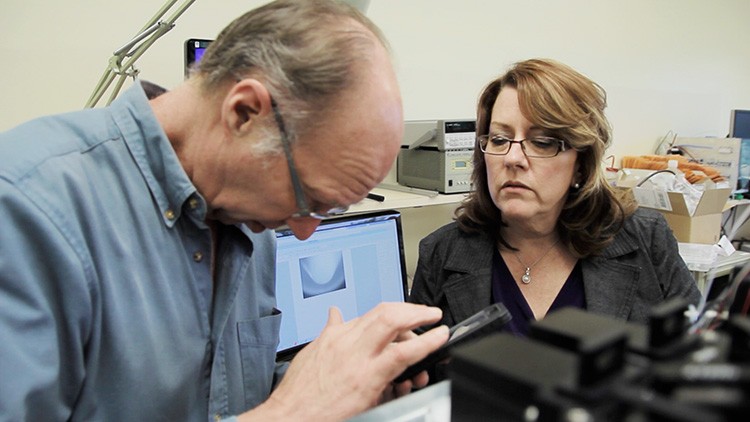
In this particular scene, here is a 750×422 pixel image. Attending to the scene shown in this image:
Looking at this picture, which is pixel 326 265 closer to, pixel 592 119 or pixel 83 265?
pixel 592 119

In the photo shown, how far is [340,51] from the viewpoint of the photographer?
26.6 inches

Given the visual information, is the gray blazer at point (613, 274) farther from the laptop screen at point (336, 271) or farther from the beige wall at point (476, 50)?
the beige wall at point (476, 50)

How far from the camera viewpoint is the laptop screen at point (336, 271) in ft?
4.78

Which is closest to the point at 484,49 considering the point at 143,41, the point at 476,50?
the point at 476,50

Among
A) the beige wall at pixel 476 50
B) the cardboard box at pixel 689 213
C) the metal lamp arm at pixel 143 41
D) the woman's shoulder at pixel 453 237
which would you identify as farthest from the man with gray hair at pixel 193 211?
the cardboard box at pixel 689 213

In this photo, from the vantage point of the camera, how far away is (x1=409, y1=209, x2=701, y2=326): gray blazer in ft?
4.39

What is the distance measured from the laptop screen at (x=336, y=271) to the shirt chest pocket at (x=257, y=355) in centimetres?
54

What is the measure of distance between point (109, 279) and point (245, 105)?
0.87 feet

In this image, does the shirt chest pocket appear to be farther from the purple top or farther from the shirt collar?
the purple top

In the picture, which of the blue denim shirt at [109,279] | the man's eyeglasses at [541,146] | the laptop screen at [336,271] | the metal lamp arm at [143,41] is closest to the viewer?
the blue denim shirt at [109,279]

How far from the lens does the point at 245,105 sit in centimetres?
68

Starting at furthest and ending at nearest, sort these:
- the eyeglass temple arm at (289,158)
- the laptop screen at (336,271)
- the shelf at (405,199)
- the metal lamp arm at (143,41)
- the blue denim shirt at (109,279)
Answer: the shelf at (405,199), the laptop screen at (336,271), the metal lamp arm at (143,41), the eyeglass temple arm at (289,158), the blue denim shirt at (109,279)

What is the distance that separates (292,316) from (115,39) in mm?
997

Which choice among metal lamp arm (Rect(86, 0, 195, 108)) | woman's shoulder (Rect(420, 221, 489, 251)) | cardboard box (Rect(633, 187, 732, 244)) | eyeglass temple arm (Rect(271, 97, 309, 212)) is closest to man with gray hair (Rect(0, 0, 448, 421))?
eyeglass temple arm (Rect(271, 97, 309, 212))
